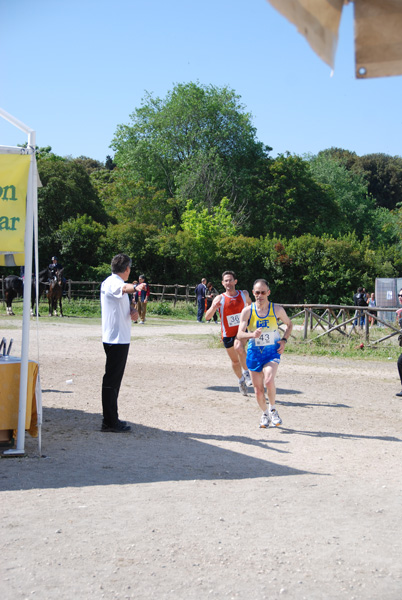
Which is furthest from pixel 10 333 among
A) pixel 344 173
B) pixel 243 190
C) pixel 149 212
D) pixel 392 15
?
pixel 344 173

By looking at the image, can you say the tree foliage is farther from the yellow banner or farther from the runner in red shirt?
the yellow banner

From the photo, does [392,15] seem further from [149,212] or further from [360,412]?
[149,212]

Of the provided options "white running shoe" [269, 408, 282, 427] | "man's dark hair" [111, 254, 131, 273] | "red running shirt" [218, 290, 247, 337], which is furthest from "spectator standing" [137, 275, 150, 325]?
"man's dark hair" [111, 254, 131, 273]

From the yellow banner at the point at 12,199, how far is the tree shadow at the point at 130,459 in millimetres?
2167

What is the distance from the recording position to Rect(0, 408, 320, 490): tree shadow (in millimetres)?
6141

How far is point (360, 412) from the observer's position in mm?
9945

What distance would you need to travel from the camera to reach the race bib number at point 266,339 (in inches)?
328

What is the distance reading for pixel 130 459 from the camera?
22.5 ft

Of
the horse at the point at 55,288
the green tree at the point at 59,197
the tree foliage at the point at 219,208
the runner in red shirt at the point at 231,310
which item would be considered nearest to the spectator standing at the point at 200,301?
the horse at the point at 55,288

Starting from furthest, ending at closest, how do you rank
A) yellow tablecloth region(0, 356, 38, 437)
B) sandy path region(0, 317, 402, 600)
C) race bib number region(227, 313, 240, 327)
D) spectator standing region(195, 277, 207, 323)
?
1. spectator standing region(195, 277, 207, 323)
2. race bib number region(227, 313, 240, 327)
3. yellow tablecloth region(0, 356, 38, 437)
4. sandy path region(0, 317, 402, 600)

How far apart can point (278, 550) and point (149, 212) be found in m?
47.4

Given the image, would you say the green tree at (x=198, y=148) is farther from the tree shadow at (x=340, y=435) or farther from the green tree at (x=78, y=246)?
the tree shadow at (x=340, y=435)

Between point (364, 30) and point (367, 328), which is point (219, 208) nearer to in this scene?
point (367, 328)

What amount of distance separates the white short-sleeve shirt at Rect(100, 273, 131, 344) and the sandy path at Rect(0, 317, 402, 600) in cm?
116
